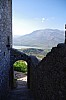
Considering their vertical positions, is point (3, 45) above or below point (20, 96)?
above

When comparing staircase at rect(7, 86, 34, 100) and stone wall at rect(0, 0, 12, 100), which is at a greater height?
stone wall at rect(0, 0, 12, 100)

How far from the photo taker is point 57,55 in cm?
525

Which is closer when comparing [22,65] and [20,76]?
[20,76]

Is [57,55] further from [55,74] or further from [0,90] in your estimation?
[0,90]

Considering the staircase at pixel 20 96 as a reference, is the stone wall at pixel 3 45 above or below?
above

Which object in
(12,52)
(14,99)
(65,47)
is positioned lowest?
(14,99)

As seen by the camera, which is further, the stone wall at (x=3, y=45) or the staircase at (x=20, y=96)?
the staircase at (x=20, y=96)

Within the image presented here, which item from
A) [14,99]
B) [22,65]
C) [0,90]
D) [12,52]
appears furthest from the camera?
[22,65]

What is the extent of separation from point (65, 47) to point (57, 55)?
551 millimetres

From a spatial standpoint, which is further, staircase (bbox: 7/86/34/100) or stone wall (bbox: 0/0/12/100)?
staircase (bbox: 7/86/34/100)

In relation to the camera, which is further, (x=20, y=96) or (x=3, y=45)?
(x=20, y=96)

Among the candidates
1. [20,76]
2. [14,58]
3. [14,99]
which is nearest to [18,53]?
[14,58]

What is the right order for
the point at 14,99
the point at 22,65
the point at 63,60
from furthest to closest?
the point at 22,65, the point at 14,99, the point at 63,60

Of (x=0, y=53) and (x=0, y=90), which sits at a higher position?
(x=0, y=53)
